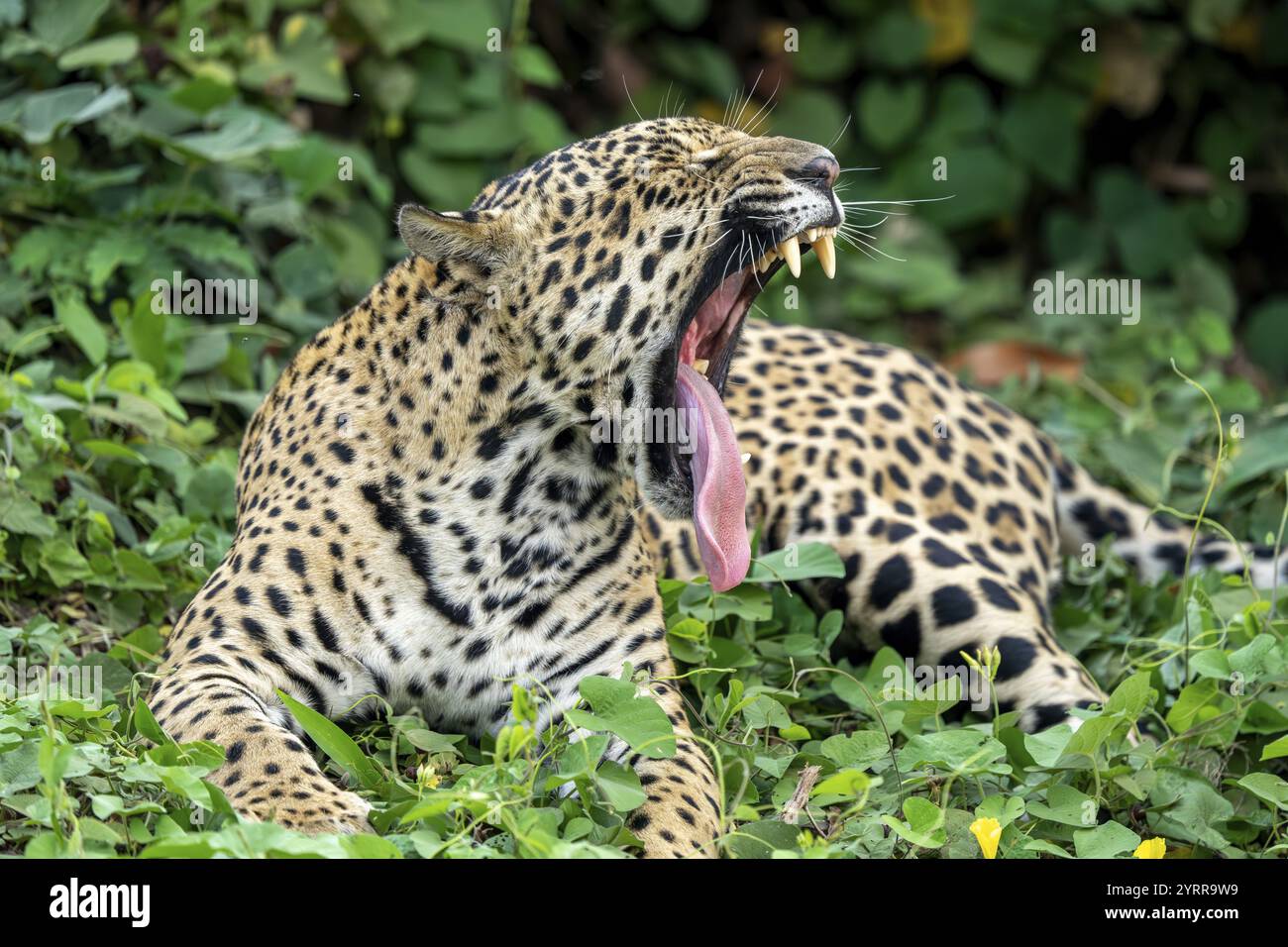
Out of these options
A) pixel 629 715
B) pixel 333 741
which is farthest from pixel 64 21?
pixel 629 715

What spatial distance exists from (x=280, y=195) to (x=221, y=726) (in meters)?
3.74

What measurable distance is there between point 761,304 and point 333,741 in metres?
5.58

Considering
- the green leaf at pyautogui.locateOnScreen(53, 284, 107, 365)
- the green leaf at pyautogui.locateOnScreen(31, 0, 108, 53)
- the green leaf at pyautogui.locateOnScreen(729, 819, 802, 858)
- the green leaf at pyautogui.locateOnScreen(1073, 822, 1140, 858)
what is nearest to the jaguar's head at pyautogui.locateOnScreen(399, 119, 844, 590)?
the green leaf at pyautogui.locateOnScreen(729, 819, 802, 858)

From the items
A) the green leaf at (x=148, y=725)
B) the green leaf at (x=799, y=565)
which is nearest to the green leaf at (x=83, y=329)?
the green leaf at (x=148, y=725)

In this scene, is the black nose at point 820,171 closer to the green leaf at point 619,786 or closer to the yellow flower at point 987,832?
the green leaf at point 619,786

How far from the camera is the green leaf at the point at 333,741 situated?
4.23m

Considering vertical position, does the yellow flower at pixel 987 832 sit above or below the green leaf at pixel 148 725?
A: below

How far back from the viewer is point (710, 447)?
473 centimetres

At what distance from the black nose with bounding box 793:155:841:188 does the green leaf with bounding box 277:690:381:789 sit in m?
1.91

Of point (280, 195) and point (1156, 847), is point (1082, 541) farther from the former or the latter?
point (280, 195)

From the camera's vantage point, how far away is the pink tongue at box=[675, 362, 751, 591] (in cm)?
467

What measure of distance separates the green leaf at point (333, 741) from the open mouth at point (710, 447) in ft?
3.48

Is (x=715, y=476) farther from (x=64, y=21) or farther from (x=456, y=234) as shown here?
(x=64, y=21)
